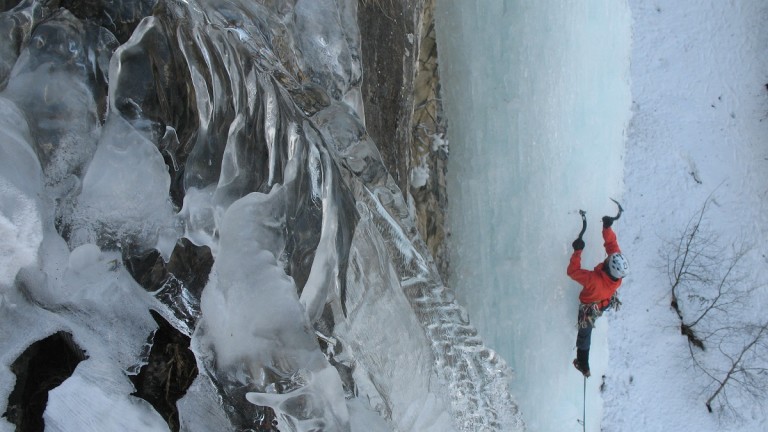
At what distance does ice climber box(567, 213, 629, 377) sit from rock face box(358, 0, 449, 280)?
56 cm

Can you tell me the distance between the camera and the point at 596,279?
8.60 ft

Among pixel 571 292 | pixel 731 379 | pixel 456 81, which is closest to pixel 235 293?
pixel 456 81

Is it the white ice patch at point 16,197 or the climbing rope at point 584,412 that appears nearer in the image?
the white ice patch at point 16,197

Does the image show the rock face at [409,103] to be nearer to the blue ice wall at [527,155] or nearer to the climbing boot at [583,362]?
the blue ice wall at [527,155]

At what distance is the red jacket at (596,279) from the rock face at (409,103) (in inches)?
21.0

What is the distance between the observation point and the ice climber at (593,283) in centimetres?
261

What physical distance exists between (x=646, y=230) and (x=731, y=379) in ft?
3.23

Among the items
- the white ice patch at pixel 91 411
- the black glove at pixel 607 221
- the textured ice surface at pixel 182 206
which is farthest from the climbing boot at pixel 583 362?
the white ice patch at pixel 91 411

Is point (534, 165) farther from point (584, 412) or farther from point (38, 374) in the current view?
point (38, 374)

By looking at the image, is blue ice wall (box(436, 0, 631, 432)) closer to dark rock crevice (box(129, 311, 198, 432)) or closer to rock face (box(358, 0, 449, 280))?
rock face (box(358, 0, 449, 280))

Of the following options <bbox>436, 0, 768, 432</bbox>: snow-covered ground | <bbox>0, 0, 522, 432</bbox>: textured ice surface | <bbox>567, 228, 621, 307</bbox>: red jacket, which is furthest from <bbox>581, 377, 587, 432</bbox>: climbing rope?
<bbox>0, 0, 522, 432</bbox>: textured ice surface

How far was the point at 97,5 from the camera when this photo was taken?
4.26 ft

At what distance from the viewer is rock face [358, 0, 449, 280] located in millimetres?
1986

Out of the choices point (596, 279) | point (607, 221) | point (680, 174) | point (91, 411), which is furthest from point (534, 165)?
point (91, 411)
